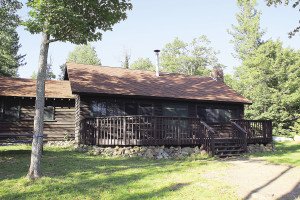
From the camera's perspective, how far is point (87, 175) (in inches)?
404

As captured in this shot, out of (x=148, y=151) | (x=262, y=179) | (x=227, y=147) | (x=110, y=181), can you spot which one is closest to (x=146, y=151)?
(x=148, y=151)

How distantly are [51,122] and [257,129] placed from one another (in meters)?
13.7

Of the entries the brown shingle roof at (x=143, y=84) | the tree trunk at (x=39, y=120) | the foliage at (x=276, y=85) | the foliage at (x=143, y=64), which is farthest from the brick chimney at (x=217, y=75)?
the foliage at (x=143, y=64)

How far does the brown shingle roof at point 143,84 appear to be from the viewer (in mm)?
18703

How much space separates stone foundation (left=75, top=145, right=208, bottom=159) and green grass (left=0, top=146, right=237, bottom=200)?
231cm

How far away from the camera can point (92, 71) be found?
21.6 metres

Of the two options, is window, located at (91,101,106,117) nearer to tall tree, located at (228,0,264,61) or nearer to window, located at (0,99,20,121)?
window, located at (0,99,20,121)

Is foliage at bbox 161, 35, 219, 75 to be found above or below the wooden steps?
above

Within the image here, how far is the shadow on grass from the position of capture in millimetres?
8133

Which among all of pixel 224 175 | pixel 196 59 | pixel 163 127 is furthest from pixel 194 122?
pixel 196 59

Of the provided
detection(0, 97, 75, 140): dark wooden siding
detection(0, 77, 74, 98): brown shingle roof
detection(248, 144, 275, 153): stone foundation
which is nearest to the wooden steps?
detection(248, 144, 275, 153): stone foundation

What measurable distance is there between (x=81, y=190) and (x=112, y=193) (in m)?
0.91

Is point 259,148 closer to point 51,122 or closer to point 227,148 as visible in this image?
point 227,148

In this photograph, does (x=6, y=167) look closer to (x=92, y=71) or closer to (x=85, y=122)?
(x=85, y=122)
